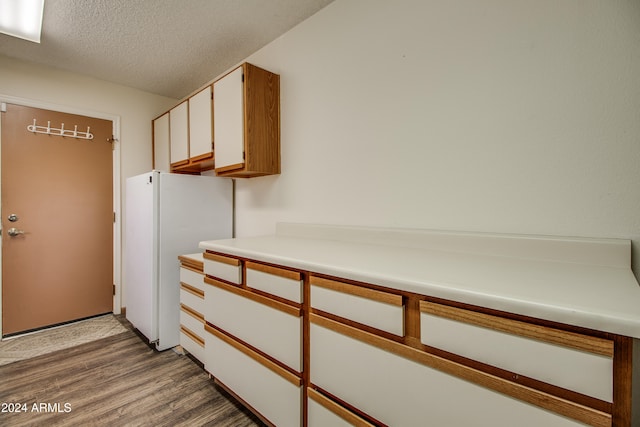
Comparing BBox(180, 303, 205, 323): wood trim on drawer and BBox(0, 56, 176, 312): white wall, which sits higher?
BBox(0, 56, 176, 312): white wall

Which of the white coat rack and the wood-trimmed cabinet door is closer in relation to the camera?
the wood-trimmed cabinet door

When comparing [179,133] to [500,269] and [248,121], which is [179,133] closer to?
[248,121]

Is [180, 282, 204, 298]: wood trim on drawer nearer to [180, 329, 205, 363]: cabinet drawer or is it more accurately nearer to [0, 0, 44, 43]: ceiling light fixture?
[180, 329, 205, 363]: cabinet drawer

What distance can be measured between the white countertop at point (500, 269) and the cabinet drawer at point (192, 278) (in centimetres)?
51

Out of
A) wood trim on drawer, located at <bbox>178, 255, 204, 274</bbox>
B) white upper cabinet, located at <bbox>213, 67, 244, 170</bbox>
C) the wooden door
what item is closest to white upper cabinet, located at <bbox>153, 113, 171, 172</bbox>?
the wooden door

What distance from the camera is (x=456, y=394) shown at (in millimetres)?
713

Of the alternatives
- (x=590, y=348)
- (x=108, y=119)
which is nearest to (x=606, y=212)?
(x=590, y=348)

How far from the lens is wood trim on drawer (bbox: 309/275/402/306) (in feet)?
2.74

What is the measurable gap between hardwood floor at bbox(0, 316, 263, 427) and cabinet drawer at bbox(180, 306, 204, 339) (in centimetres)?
26

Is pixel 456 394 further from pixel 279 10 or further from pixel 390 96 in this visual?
pixel 279 10

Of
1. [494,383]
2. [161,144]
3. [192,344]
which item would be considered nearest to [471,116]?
[494,383]

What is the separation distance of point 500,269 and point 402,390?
1.60 ft

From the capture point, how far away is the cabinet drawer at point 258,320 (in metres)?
1.15

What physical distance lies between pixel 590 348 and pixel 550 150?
78 cm
